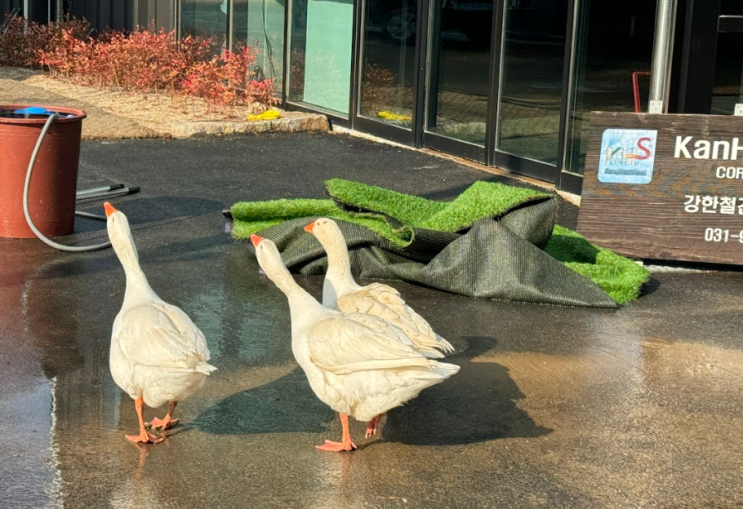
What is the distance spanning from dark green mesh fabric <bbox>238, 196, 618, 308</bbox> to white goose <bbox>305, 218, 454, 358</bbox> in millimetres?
1899

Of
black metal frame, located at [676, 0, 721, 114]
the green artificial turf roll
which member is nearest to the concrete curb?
the green artificial turf roll

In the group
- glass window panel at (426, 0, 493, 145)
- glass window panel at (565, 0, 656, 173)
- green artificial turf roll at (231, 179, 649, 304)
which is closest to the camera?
green artificial turf roll at (231, 179, 649, 304)

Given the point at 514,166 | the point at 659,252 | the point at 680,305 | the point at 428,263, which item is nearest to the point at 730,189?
the point at 659,252

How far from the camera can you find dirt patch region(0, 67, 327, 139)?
14.5m

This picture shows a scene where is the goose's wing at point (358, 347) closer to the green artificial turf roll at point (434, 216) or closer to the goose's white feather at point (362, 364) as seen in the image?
the goose's white feather at point (362, 364)

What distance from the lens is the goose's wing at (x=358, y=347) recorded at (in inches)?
187

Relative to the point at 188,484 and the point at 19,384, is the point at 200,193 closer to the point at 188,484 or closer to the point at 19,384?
the point at 19,384

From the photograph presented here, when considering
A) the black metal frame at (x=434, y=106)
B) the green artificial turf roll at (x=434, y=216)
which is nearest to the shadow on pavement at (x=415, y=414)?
the green artificial turf roll at (x=434, y=216)

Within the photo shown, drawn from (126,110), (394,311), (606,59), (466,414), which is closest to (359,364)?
(394,311)

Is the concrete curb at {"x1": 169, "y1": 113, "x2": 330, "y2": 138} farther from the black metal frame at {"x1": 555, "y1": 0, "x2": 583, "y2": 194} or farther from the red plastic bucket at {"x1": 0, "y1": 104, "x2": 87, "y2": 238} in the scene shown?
the red plastic bucket at {"x1": 0, "y1": 104, "x2": 87, "y2": 238}

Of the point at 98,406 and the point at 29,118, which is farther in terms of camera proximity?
the point at 29,118

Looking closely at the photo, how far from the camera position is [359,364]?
4.79 meters

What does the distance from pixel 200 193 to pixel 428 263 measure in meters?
3.62

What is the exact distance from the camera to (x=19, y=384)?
5.81 m
